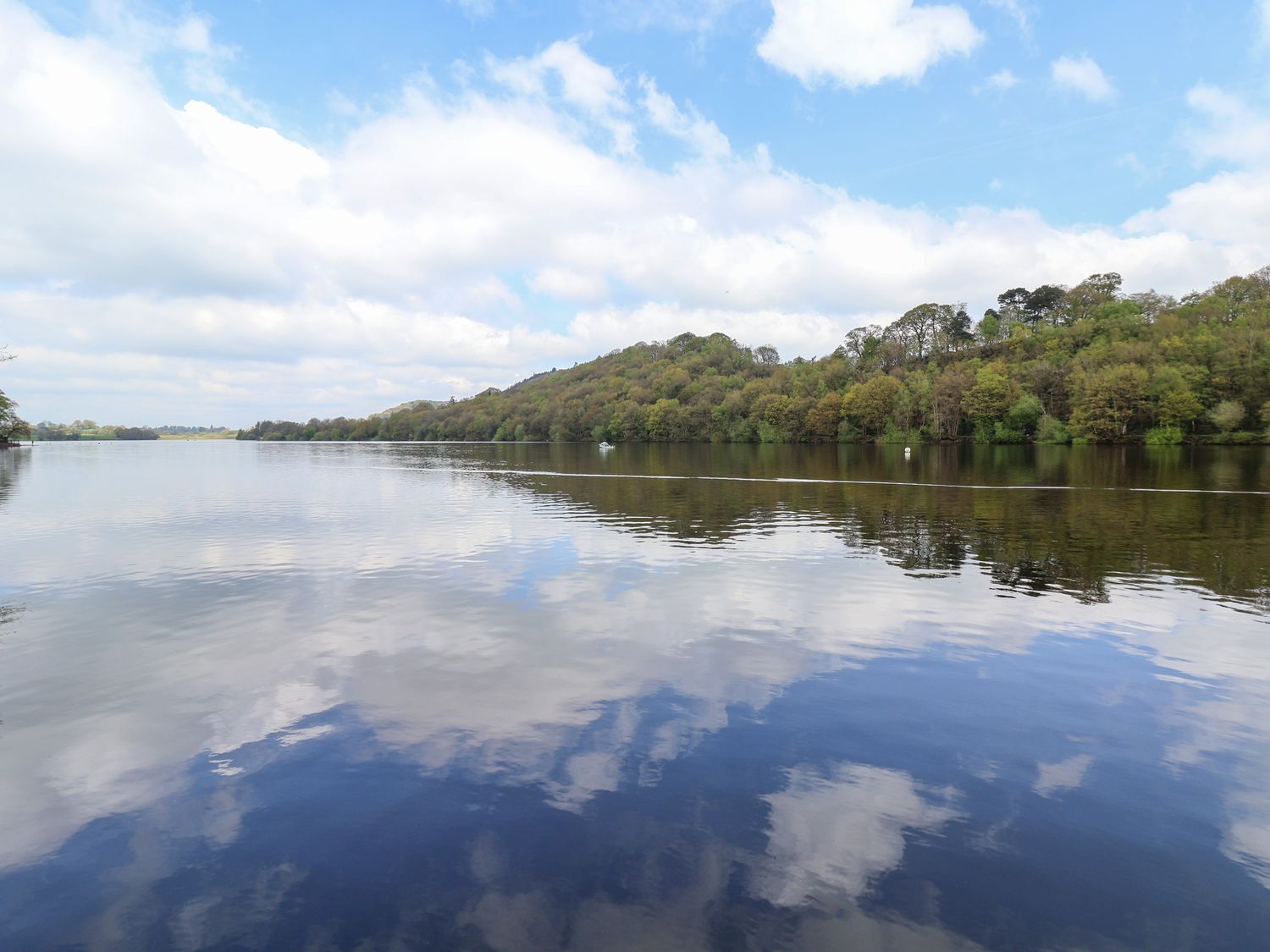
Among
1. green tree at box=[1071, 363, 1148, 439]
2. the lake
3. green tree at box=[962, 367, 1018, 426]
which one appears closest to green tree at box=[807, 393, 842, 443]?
green tree at box=[962, 367, 1018, 426]

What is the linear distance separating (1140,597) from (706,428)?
179989 millimetres

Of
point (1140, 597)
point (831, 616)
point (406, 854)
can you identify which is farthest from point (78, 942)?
point (1140, 597)

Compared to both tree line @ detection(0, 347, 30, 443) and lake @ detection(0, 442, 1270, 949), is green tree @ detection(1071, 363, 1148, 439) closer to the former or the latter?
lake @ detection(0, 442, 1270, 949)

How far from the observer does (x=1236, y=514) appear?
1371 inches

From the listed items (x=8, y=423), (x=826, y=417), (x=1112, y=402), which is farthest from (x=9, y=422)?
(x=1112, y=402)

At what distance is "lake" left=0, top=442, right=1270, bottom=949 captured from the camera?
23.7ft

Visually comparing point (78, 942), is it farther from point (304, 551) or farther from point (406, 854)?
point (304, 551)

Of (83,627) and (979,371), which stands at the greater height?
(979,371)

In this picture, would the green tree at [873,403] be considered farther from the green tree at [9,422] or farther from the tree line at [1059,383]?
the green tree at [9,422]

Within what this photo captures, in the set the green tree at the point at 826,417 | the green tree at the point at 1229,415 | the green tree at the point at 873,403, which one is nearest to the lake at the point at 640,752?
the green tree at the point at 1229,415

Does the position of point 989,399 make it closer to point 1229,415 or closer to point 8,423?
point 1229,415

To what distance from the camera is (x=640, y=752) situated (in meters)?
10.6

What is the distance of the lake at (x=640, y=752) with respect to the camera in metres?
7.24

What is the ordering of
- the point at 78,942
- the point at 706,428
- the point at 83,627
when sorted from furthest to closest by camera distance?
the point at 706,428 → the point at 83,627 → the point at 78,942
